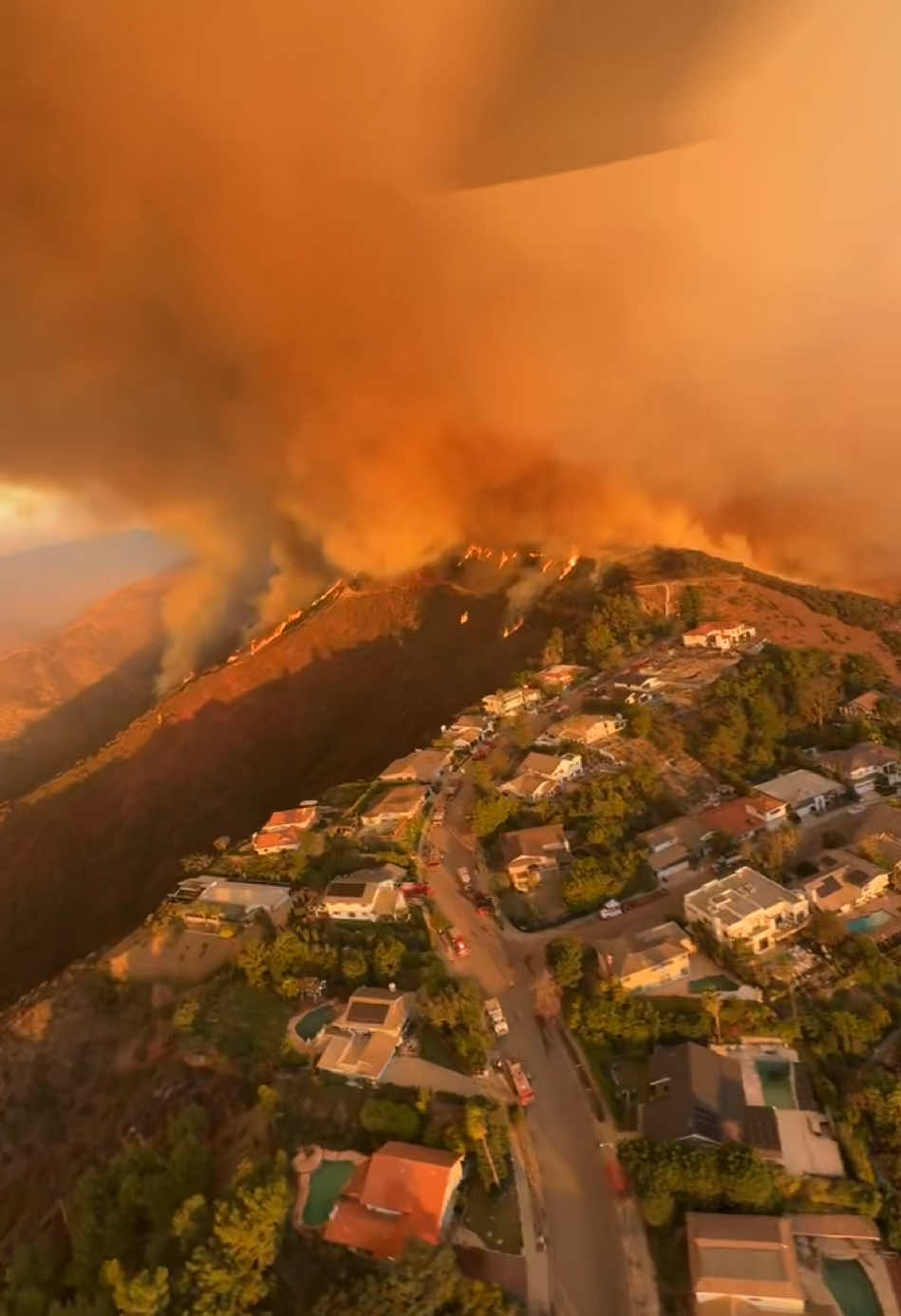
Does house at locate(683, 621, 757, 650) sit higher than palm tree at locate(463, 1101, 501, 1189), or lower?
higher

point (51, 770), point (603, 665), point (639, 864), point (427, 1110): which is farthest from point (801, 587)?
point (51, 770)

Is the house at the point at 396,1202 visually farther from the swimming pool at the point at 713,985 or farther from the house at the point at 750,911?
the house at the point at 750,911

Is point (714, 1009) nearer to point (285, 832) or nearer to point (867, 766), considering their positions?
point (867, 766)

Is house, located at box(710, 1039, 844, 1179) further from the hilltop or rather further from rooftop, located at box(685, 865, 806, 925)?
the hilltop

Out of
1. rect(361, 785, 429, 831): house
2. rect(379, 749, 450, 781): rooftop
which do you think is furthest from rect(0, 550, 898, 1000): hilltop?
rect(361, 785, 429, 831): house

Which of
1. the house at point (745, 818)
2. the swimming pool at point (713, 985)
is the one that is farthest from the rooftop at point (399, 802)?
the swimming pool at point (713, 985)

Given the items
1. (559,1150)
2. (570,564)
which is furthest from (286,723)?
(559,1150)
